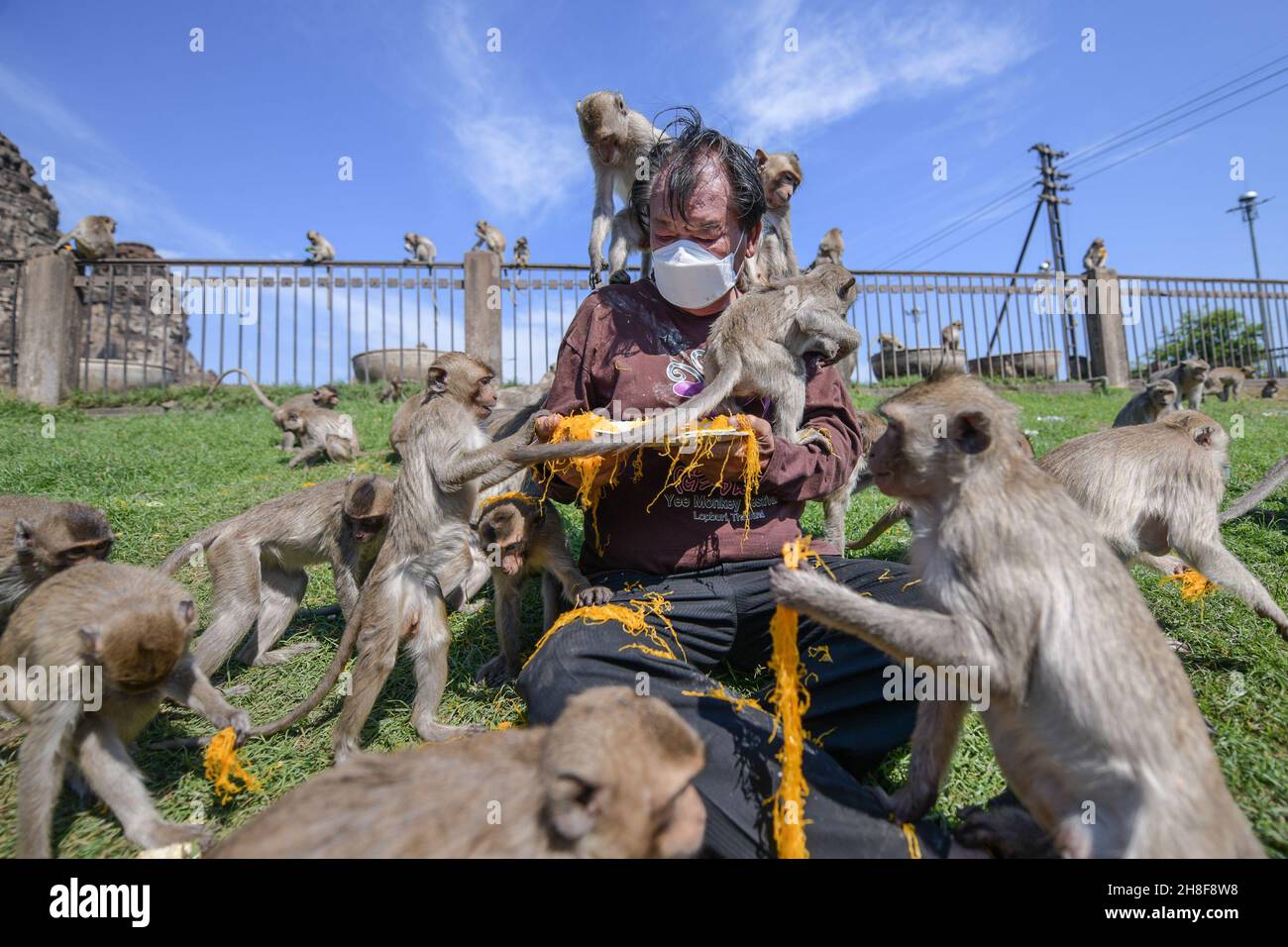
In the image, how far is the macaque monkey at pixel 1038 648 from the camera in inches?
88.5

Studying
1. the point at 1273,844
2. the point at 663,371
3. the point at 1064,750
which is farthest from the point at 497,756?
the point at 1273,844

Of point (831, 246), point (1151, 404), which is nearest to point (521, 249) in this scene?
point (831, 246)

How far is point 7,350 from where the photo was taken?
2100 cm

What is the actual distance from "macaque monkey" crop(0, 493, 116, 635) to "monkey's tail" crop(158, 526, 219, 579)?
1.74 ft

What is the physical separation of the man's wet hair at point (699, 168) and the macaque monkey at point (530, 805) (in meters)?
3.32

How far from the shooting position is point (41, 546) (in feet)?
14.6

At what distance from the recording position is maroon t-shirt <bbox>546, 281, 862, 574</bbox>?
3.83 meters

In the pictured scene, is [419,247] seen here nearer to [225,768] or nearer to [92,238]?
[92,238]

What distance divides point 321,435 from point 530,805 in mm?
10193

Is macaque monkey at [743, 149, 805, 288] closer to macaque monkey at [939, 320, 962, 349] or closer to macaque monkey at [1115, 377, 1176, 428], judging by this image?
macaque monkey at [1115, 377, 1176, 428]

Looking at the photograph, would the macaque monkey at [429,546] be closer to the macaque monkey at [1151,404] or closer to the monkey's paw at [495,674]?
the monkey's paw at [495,674]

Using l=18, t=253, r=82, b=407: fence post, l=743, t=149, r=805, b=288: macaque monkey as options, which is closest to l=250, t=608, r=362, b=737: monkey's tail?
l=743, t=149, r=805, b=288: macaque monkey

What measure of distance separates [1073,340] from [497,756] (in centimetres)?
2619
